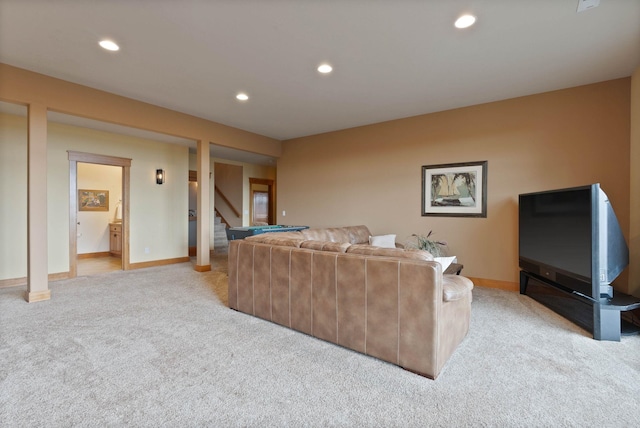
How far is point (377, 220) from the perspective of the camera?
17.6 ft

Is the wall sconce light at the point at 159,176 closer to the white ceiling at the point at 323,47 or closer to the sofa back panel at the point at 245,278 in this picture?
the white ceiling at the point at 323,47

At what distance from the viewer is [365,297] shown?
7.13 ft

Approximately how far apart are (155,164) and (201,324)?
4.32m

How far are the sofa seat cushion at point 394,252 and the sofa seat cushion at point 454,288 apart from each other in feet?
0.86

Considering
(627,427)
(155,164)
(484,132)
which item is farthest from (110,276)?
(484,132)

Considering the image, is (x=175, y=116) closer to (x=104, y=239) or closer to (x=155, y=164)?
(x=155, y=164)

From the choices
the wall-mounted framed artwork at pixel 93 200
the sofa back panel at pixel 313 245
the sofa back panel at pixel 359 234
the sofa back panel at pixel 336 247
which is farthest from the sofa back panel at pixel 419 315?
the wall-mounted framed artwork at pixel 93 200

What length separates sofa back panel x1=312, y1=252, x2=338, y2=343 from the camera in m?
2.36

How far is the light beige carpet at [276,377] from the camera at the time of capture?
1570mm

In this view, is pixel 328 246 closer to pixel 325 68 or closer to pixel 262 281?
pixel 262 281

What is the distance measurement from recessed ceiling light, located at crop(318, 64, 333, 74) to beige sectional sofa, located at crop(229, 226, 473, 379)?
199 cm

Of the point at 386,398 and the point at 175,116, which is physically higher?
the point at 175,116

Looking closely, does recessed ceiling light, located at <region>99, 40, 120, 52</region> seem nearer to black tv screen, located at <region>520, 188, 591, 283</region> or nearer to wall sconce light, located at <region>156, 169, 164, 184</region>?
wall sconce light, located at <region>156, 169, 164, 184</region>

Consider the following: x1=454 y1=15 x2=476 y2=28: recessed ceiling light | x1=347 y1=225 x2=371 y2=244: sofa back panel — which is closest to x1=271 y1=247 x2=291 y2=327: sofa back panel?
x1=347 y1=225 x2=371 y2=244: sofa back panel
